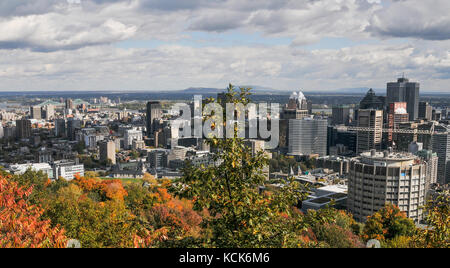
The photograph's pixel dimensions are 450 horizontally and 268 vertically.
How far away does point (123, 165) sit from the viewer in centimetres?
3812

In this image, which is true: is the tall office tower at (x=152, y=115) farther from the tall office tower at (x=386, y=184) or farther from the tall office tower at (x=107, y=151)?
the tall office tower at (x=386, y=184)

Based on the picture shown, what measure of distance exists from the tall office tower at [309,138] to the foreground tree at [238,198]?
4111 centimetres

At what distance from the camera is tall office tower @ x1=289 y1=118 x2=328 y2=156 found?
4441 cm

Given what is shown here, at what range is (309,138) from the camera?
148ft

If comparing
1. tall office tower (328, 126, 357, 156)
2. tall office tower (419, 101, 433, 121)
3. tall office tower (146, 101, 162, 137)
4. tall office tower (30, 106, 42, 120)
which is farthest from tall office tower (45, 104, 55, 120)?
tall office tower (419, 101, 433, 121)

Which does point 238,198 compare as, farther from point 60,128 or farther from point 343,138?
point 60,128

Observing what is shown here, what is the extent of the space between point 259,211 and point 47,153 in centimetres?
4356

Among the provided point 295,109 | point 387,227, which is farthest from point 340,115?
point 387,227

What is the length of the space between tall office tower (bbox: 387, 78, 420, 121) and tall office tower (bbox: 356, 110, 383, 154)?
2400 centimetres

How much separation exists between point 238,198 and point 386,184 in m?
15.7

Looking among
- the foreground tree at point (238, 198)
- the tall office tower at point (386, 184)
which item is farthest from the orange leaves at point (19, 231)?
the tall office tower at point (386, 184)
